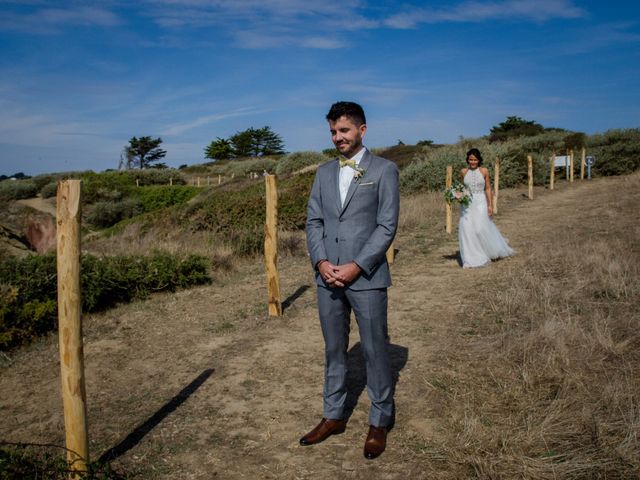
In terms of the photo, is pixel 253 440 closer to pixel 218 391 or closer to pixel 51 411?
pixel 218 391

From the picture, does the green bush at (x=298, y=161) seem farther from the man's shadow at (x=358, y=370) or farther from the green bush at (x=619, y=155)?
the man's shadow at (x=358, y=370)

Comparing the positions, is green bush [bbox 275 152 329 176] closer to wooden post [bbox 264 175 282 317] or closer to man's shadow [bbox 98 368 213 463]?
wooden post [bbox 264 175 282 317]

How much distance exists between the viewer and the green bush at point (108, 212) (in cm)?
3098

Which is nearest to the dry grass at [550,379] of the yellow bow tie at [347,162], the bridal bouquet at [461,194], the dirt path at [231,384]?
the dirt path at [231,384]

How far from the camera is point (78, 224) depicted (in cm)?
310

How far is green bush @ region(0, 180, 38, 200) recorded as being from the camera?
1628 inches

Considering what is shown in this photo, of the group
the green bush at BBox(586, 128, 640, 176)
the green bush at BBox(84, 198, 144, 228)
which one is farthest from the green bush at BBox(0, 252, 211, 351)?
the green bush at BBox(586, 128, 640, 176)

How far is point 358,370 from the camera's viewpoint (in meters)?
5.01

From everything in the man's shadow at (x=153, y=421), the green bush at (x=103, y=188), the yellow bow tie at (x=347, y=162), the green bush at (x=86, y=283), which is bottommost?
the man's shadow at (x=153, y=421)

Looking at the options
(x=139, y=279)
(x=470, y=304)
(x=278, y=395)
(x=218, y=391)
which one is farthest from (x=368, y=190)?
(x=139, y=279)

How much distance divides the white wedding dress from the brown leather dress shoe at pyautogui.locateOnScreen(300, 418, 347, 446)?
6101mm

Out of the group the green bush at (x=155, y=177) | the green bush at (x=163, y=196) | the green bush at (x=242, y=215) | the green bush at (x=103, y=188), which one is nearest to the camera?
the green bush at (x=242, y=215)

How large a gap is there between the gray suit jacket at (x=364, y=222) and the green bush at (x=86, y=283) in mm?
4799

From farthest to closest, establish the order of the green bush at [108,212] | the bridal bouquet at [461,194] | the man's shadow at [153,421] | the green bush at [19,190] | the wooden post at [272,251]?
the green bush at [19,190]
the green bush at [108,212]
the bridal bouquet at [461,194]
the wooden post at [272,251]
the man's shadow at [153,421]
